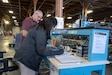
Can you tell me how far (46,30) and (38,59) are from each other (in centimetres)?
40

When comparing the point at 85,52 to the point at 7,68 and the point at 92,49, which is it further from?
the point at 7,68

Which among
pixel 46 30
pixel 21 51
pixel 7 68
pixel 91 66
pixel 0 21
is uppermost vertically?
pixel 0 21

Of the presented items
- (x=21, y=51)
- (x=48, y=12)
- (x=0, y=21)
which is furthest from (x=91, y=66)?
(x=0, y=21)

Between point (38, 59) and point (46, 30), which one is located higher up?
point (46, 30)

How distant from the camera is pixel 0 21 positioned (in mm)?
20797

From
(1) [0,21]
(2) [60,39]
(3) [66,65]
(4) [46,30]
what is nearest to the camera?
(3) [66,65]

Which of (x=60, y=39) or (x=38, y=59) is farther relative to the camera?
(x=60, y=39)

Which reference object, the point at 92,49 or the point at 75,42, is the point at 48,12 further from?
the point at 92,49

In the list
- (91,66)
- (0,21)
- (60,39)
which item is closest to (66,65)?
(91,66)

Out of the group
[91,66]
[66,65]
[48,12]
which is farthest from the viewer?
[48,12]

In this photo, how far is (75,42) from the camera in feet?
8.43

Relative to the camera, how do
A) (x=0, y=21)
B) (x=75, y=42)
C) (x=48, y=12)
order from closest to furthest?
(x=75, y=42), (x=48, y=12), (x=0, y=21)

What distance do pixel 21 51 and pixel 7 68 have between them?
2.01 feet

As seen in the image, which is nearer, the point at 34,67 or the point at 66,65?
the point at 66,65
